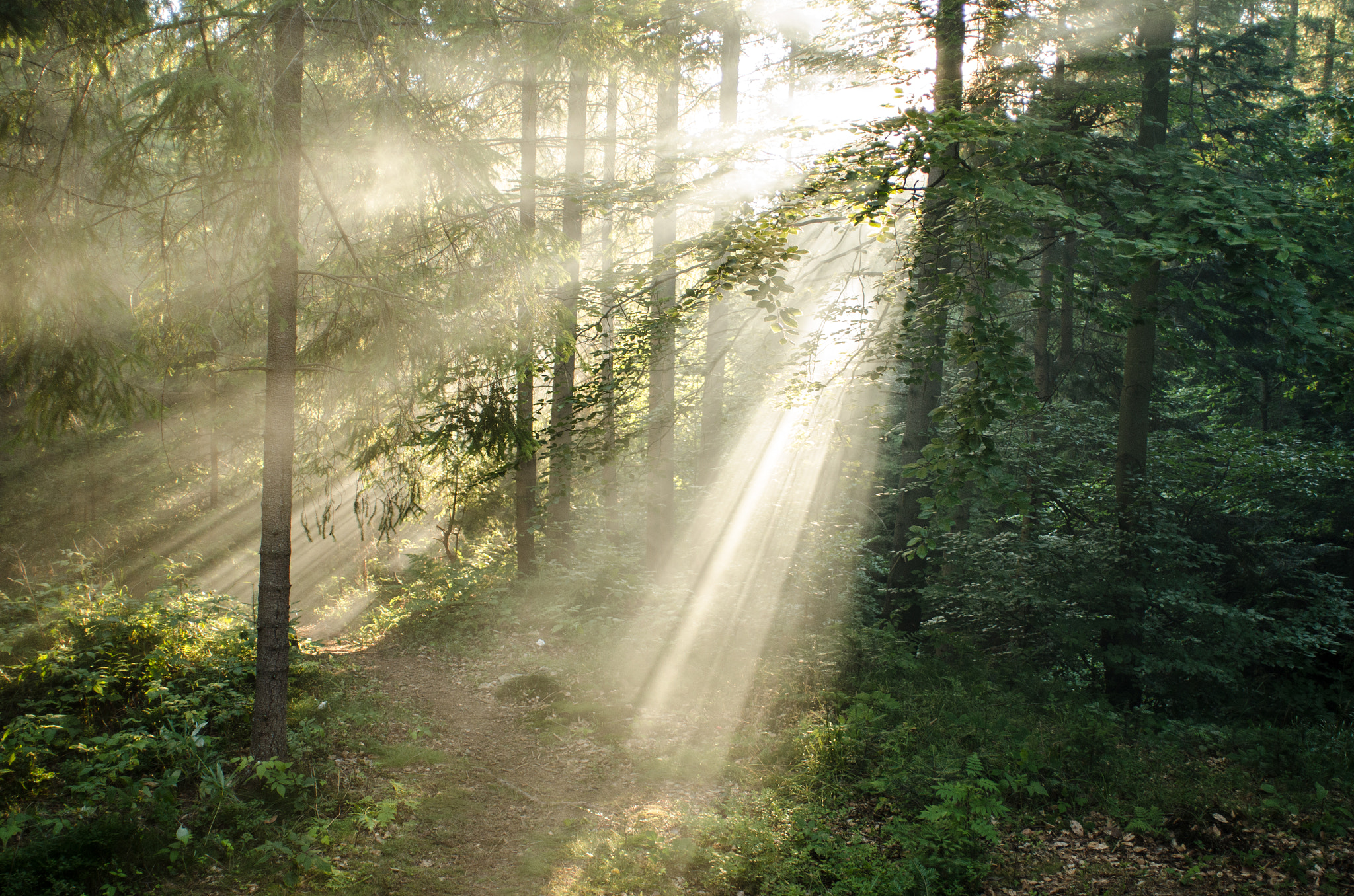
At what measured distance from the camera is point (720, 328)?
11414 millimetres

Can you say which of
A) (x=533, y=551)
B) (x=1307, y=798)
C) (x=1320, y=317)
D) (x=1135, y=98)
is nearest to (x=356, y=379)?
(x=533, y=551)

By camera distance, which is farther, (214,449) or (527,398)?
(214,449)

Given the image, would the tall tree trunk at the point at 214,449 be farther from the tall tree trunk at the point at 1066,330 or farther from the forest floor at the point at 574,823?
the tall tree trunk at the point at 1066,330

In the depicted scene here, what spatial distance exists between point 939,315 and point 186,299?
693 cm

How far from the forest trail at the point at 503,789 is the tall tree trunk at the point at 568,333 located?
271 cm

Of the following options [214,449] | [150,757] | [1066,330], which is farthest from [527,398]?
[214,449]

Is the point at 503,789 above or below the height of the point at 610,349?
below

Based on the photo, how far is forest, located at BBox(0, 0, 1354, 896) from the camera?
16.7 feet

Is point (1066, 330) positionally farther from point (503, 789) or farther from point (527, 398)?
point (503, 789)

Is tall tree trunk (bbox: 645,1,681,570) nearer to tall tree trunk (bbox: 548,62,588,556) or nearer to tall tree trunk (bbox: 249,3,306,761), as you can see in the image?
tall tree trunk (bbox: 548,62,588,556)

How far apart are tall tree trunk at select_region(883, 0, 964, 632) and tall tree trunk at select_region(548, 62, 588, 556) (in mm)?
3521

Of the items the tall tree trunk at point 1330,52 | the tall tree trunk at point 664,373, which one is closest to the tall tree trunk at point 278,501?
the tall tree trunk at point 664,373

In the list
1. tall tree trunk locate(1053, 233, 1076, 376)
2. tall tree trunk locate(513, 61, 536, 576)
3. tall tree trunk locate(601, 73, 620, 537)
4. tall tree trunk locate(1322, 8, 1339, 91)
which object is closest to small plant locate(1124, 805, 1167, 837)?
tall tree trunk locate(601, 73, 620, 537)

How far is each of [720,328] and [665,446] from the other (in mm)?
2291
